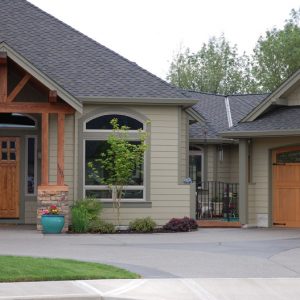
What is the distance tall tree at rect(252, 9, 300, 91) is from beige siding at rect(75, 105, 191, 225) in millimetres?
32914

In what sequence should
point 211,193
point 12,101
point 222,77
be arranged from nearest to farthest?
point 12,101
point 211,193
point 222,77

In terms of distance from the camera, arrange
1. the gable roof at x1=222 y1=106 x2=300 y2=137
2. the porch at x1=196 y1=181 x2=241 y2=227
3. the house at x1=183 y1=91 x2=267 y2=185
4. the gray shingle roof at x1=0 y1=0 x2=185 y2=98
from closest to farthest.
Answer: the gray shingle roof at x1=0 y1=0 x2=185 y2=98
the gable roof at x1=222 y1=106 x2=300 y2=137
the porch at x1=196 y1=181 x2=241 y2=227
the house at x1=183 y1=91 x2=267 y2=185

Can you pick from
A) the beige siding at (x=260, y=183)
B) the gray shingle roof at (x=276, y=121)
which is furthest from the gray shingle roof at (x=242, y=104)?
the beige siding at (x=260, y=183)

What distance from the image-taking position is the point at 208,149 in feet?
98.8

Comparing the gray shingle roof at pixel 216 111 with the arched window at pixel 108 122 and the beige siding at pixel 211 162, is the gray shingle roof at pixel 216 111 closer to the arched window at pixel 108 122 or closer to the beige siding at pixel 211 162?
the beige siding at pixel 211 162

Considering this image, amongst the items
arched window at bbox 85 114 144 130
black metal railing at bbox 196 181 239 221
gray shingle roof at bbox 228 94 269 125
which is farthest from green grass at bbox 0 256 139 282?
gray shingle roof at bbox 228 94 269 125

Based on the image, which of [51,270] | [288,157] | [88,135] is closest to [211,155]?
[288,157]

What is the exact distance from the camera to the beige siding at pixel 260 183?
972 inches

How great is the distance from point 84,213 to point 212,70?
39178mm

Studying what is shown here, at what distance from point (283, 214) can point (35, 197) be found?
7.80m

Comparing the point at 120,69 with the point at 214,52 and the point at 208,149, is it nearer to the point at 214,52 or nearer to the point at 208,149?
the point at 208,149

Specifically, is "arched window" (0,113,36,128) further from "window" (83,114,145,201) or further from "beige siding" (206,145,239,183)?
"beige siding" (206,145,239,183)

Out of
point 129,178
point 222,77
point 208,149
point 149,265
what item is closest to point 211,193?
point 208,149

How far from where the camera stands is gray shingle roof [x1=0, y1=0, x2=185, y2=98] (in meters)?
23.3
